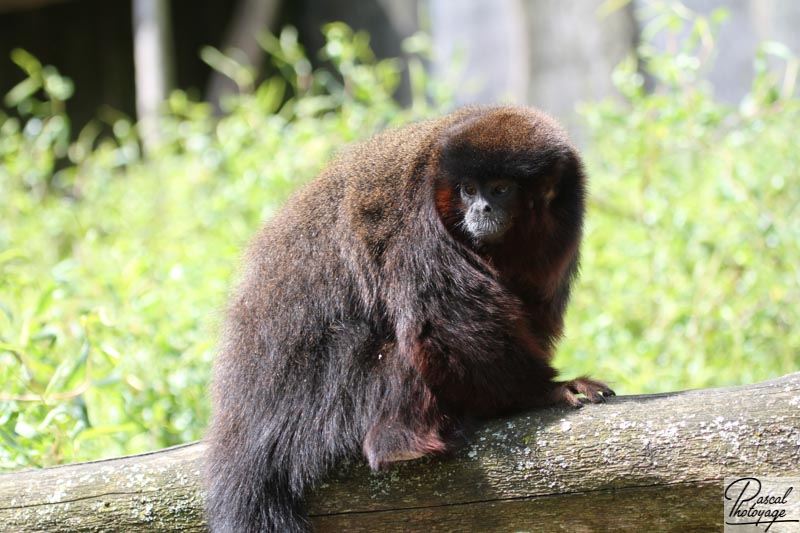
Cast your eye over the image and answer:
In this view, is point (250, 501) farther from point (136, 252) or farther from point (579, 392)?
point (136, 252)

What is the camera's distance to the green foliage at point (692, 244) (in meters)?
4.84

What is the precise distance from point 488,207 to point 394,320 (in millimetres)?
457

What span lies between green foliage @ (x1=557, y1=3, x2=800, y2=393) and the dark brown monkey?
83.6 inches

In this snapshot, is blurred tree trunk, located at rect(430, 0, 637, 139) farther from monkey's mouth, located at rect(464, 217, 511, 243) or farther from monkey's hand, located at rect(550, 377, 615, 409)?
monkey's hand, located at rect(550, 377, 615, 409)

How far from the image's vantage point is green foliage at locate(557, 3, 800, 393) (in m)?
4.84

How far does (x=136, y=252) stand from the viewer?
18.4 feet

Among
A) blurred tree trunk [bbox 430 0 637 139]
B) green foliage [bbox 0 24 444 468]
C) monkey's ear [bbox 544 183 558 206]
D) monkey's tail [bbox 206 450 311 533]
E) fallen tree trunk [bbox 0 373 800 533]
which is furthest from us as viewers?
blurred tree trunk [bbox 430 0 637 139]

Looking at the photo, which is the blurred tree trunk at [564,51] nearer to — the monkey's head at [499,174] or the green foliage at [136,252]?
Answer: the green foliage at [136,252]

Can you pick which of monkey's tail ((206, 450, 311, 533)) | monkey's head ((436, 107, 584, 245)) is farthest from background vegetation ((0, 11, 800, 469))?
monkey's head ((436, 107, 584, 245))

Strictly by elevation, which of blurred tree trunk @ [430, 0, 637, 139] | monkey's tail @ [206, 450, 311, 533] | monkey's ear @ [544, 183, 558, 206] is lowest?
monkey's tail @ [206, 450, 311, 533]

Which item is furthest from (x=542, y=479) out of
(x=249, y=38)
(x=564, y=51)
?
(x=249, y=38)

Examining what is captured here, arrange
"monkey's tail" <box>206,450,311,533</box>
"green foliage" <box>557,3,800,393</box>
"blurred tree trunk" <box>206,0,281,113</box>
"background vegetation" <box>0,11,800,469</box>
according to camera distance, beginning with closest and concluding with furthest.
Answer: "monkey's tail" <box>206,450,311,533</box> < "background vegetation" <box>0,11,800,469</box> < "green foliage" <box>557,3,800,393</box> < "blurred tree trunk" <box>206,0,281,113</box>

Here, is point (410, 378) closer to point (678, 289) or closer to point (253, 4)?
point (678, 289)

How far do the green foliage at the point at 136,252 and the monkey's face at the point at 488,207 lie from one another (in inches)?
38.9
